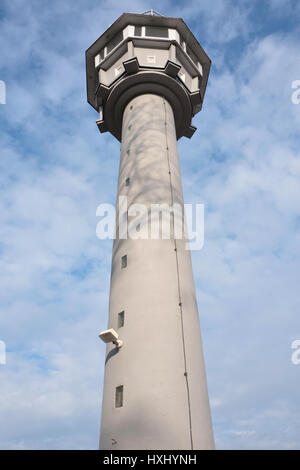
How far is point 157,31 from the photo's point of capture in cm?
3002

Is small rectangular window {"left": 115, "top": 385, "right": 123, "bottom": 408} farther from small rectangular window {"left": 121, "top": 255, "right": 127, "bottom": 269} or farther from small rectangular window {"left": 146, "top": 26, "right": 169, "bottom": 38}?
small rectangular window {"left": 146, "top": 26, "right": 169, "bottom": 38}

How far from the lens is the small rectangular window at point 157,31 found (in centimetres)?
2986

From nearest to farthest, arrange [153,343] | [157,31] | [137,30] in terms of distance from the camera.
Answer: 1. [153,343]
2. [137,30]
3. [157,31]

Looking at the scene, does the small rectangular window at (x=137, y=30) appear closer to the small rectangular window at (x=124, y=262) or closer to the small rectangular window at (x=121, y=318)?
the small rectangular window at (x=124, y=262)

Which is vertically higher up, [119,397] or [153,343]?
[153,343]

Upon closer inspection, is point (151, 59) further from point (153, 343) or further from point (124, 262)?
point (153, 343)

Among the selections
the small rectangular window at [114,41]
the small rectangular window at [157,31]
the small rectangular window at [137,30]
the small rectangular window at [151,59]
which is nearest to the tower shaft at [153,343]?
the small rectangular window at [151,59]

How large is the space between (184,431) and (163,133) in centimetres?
1776

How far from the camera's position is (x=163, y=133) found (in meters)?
24.9

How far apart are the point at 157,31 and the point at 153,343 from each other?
25.1m

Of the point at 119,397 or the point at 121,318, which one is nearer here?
the point at 119,397

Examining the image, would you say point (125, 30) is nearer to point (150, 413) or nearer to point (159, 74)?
point (159, 74)

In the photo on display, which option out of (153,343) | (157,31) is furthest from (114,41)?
(153,343)
